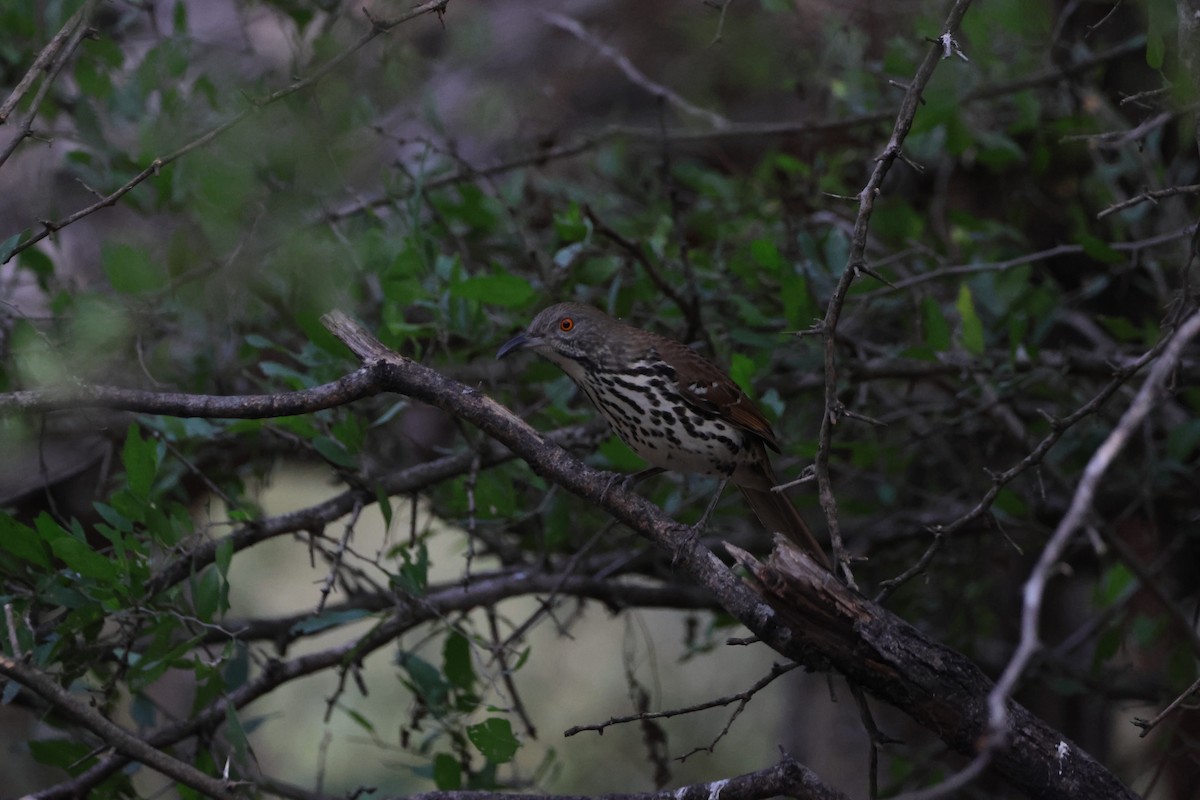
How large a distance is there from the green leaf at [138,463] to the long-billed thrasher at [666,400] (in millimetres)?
1164

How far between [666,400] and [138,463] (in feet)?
5.11

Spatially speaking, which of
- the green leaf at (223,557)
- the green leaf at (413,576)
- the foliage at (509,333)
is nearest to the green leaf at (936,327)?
the foliage at (509,333)

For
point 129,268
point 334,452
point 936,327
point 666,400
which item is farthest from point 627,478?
point 129,268

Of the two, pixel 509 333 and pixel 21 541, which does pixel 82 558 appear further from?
pixel 509 333

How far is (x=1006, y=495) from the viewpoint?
3.93m

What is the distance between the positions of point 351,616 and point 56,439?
2116mm

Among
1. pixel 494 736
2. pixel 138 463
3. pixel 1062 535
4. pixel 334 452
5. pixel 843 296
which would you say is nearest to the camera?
pixel 1062 535

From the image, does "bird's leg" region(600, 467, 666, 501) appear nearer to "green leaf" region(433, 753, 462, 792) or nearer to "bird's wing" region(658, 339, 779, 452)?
"bird's wing" region(658, 339, 779, 452)

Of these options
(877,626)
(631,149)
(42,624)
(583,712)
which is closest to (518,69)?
(631,149)

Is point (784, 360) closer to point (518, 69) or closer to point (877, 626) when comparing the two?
point (877, 626)

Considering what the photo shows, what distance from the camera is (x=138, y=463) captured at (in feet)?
10.0

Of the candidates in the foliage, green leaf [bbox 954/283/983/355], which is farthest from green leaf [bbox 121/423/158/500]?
green leaf [bbox 954/283/983/355]

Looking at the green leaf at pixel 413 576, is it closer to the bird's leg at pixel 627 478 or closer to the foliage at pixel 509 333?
the foliage at pixel 509 333

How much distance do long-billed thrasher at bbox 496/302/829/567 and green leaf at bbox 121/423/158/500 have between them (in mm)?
1164
